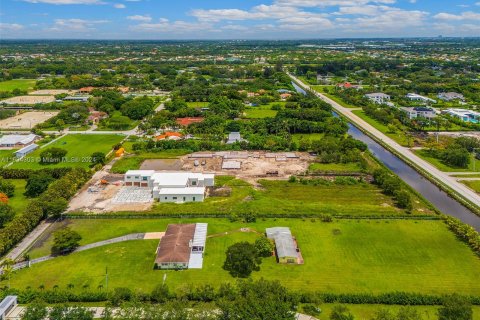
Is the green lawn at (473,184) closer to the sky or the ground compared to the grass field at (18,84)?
closer to the ground

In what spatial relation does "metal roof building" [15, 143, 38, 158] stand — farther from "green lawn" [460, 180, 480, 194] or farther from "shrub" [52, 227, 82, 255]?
"green lawn" [460, 180, 480, 194]

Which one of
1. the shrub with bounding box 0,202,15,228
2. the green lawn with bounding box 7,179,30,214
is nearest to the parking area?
the green lawn with bounding box 7,179,30,214

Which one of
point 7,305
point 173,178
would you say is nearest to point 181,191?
point 173,178

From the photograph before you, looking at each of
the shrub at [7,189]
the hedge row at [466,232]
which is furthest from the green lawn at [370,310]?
the shrub at [7,189]

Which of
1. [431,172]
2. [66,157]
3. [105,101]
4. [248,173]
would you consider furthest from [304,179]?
[105,101]

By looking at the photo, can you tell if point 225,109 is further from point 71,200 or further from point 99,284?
point 99,284

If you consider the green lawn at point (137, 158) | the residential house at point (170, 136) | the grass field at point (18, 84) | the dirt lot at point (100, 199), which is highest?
the grass field at point (18, 84)

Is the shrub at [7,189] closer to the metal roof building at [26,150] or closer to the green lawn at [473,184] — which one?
the metal roof building at [26,150]
